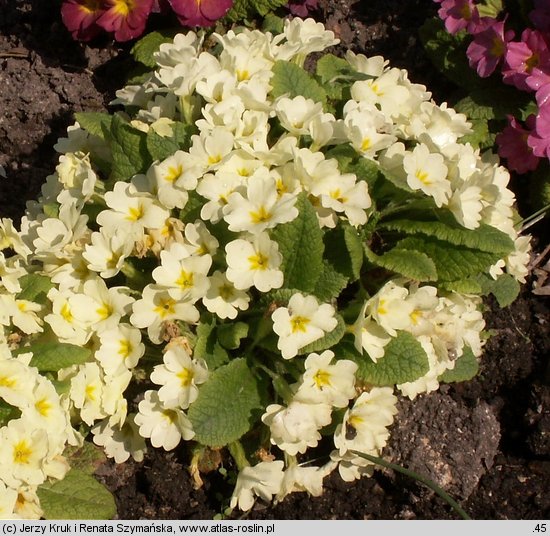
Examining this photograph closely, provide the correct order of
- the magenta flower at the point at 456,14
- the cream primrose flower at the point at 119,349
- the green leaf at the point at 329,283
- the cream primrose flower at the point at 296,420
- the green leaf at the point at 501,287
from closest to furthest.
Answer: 1. the cream primrose flower at the point at 296,420
2. the cream primrose flower at the point at 119,349
3. the green leaf at the point at 329,283
4. the green leaf at the point at 501,287
5. the magenta flower at the point at 456,14

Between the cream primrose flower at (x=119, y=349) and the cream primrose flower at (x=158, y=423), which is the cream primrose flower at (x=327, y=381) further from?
the cream primrose flower at (x=119, y=349)

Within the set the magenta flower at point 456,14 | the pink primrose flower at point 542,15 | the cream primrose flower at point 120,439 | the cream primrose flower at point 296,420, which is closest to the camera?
the cream primrose flower at point 296,420

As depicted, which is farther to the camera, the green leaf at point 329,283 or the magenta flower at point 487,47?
the magenta flower at point 487,47

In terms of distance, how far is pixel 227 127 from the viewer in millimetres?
2461

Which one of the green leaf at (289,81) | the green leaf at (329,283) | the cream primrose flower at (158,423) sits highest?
the green leaf at (289,81)

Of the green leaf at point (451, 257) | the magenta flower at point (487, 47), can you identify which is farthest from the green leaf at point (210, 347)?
the magenta flower at point (487, 47)

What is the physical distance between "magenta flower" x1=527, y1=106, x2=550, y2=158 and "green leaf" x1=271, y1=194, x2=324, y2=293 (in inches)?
48.5

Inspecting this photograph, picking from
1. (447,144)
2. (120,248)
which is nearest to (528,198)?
(447,144)

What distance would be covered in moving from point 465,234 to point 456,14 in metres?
1.35

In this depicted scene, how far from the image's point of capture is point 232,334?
8.02 ft

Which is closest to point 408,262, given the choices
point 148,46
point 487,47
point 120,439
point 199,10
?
point 120,439

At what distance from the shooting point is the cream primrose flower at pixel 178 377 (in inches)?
90.5

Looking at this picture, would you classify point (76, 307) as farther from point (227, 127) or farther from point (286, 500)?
point (286, 500)

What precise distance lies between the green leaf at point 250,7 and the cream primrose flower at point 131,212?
1494mm
